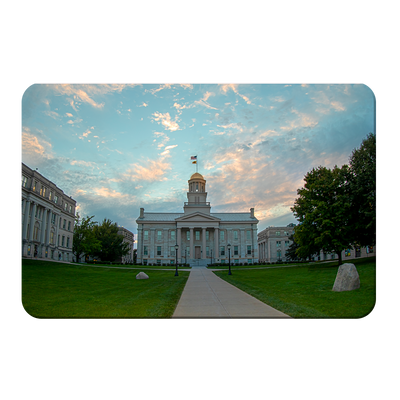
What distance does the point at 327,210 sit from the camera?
13.8m

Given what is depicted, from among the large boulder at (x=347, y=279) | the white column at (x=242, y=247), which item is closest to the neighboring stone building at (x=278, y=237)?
the large boulder at (x=347, y=279)

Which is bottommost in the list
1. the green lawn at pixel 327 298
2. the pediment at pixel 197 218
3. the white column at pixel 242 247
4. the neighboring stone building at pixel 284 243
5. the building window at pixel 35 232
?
the white column at pixel 242 247

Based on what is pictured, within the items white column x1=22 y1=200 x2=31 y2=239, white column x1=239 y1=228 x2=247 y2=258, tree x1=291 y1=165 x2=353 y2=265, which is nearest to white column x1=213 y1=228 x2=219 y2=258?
white column x1=239 y1=228 x2=247 y2=258

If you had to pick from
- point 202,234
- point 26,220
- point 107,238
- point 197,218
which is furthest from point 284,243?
point 202,234

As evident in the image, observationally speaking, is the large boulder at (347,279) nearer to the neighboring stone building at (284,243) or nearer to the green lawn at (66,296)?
the neighboring stone building at (284,243)

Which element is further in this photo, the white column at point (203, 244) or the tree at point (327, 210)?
the white column at point (203, 244)

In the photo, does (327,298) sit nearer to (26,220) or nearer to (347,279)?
(347,279)

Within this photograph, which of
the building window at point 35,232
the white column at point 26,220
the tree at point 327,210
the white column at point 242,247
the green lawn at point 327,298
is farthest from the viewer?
the white column at point 242,247

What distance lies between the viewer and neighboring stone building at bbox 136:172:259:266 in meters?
56.8

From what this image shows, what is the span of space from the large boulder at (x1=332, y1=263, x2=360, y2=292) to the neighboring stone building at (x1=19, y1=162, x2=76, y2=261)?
7.65 meters

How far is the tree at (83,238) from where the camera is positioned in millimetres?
6515

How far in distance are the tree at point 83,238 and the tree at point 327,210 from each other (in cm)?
663

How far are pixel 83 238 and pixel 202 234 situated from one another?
5441cm
